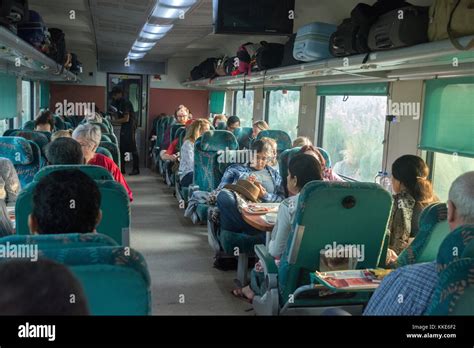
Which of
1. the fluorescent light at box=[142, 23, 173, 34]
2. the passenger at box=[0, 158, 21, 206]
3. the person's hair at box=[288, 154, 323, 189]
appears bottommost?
the passenger at box=[0, 158, 21, 206]

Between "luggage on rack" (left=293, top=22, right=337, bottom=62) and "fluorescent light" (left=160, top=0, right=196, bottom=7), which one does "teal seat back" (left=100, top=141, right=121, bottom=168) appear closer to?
"fluorescent light" (left=160, top=0, right=196, bottom=7)

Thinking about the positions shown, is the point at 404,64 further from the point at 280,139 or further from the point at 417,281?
the point at 280,139

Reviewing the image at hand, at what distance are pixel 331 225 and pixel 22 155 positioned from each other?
367cm

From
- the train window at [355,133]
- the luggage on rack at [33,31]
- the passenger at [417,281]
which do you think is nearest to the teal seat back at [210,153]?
the train window at [355,133]

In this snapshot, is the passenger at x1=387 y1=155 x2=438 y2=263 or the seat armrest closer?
the seat armrest

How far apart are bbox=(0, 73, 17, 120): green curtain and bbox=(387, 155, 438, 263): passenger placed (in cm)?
613

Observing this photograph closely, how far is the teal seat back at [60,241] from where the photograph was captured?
1755mm

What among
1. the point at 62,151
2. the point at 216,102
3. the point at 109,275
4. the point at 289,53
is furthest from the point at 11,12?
the point at 216,102

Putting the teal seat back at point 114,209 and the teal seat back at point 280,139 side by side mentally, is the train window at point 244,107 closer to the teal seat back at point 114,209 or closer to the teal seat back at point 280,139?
the teal seat back at point 280,139

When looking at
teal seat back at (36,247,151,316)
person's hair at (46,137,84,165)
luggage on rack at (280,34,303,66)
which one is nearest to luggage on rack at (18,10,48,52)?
person's hair at (46,137,84,165)

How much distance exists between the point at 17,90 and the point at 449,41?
8114 millimetres

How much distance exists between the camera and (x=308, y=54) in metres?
5.42

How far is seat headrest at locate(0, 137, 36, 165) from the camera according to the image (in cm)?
545
